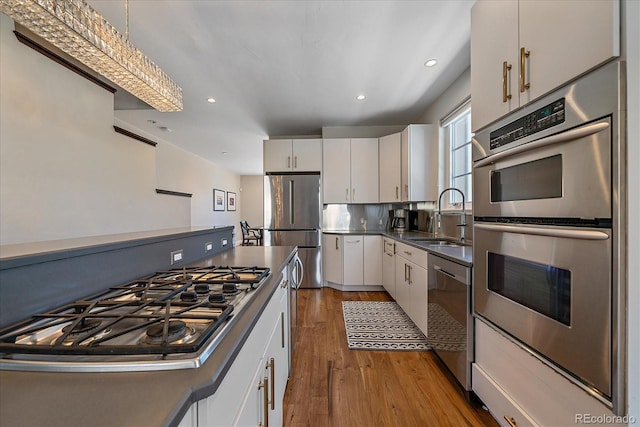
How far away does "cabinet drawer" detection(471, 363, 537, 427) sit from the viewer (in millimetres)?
1154

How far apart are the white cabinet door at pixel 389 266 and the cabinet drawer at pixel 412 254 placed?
24 centimetres

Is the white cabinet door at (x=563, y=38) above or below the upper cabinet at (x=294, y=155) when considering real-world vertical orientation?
below

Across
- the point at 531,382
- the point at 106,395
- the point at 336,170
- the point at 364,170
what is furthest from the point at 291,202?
the point at 106,395

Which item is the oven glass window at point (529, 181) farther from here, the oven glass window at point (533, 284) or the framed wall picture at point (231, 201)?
A: the framed wall picture at point (231, 201)

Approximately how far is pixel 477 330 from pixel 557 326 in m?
0.56

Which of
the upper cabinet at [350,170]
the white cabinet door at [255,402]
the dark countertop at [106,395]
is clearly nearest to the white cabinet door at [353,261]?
the upper cabinet at [350,170]

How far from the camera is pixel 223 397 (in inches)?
21.4

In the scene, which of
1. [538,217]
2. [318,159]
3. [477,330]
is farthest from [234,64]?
[477,330]

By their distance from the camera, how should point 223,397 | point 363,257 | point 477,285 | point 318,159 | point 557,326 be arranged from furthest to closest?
1. point 318,159
2. point 363,257
3. point 477,285
4. point 557,326
5. point 223,397

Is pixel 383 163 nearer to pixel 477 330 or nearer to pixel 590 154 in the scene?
pixel 477 330

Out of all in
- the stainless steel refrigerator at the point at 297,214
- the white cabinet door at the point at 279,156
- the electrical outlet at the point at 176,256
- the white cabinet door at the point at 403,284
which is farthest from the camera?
the white cabinet door at the point at 279,156

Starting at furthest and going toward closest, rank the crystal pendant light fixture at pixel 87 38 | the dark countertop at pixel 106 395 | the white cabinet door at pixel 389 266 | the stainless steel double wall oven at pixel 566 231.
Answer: the white cabinet door at pixel 389 266 → the crystal pendant light fixture at pixel 87 38 → the stainless steel double wall oven at pixel 566 231 → the dark countertop at pixel 106 395

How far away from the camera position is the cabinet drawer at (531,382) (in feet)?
3.01

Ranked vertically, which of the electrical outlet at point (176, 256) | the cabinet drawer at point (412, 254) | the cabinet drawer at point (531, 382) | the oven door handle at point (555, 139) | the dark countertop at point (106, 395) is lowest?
the cabinet drawer at point (531, 382)
